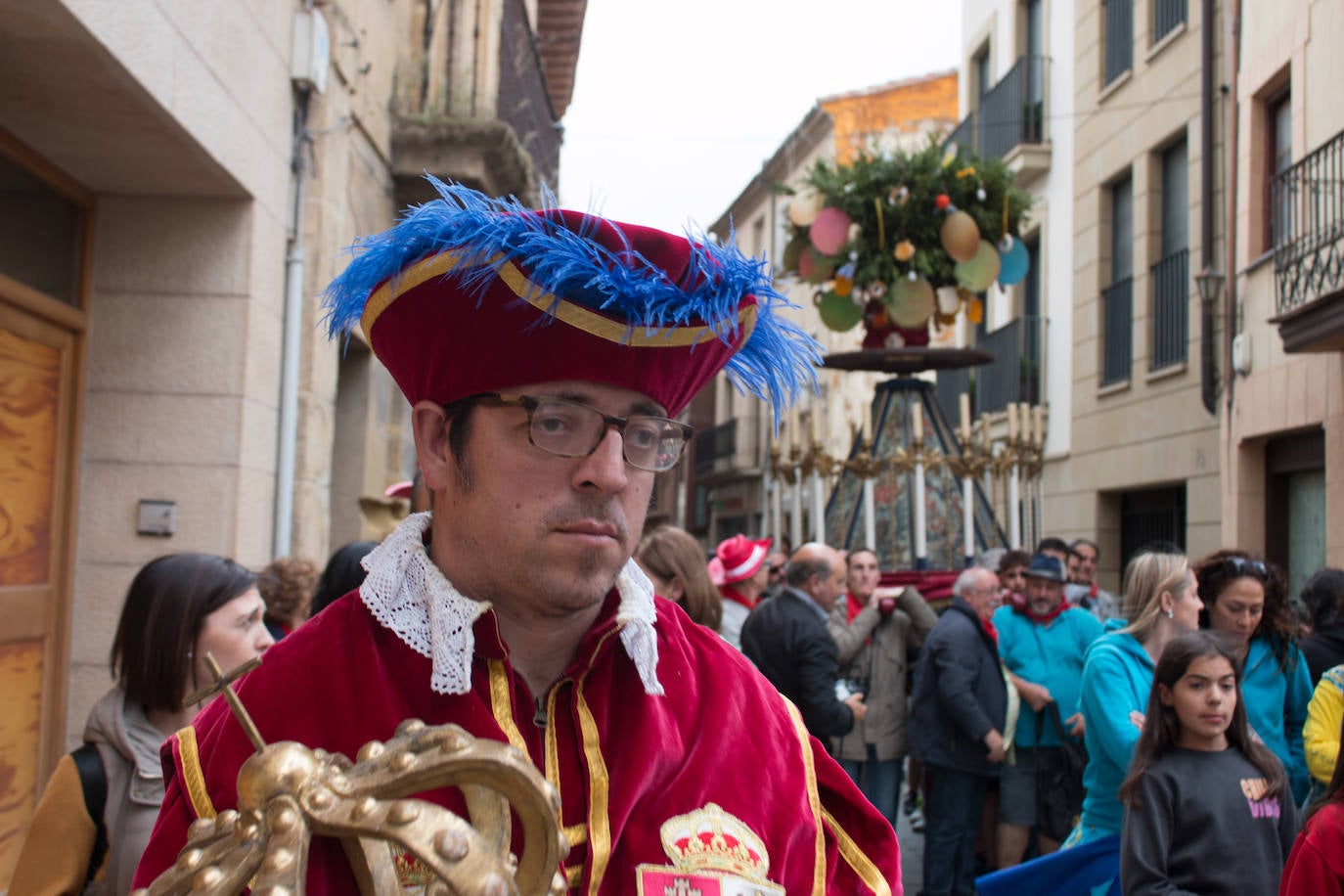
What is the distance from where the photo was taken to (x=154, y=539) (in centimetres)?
520

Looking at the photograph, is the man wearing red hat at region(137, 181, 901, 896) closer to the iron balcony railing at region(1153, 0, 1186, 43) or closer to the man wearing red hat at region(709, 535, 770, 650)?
the man wearing red hat at region(709, 535, 770, 650)

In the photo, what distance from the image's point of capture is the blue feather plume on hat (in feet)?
5.64

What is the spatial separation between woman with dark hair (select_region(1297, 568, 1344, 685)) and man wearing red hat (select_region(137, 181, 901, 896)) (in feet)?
13.3

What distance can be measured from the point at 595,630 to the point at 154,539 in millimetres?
3891

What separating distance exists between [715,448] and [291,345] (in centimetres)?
2597

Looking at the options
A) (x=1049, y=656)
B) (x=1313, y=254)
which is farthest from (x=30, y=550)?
(x=1313, y=254)

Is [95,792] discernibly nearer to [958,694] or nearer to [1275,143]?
[958,694]

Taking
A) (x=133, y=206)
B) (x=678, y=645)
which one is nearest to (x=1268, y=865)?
(x=678, y=645)

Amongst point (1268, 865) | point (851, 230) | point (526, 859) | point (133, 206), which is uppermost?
point (851, 230)

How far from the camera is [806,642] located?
5.79 m

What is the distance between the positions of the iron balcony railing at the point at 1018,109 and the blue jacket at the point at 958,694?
10.5 meters

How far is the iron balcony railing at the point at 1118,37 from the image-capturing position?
13.3 m

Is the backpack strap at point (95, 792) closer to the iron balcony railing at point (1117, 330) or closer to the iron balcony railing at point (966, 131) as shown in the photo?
the iron balcony railing at point (1117, 330)

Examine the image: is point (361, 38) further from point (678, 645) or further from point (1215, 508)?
point (1215, 508)
